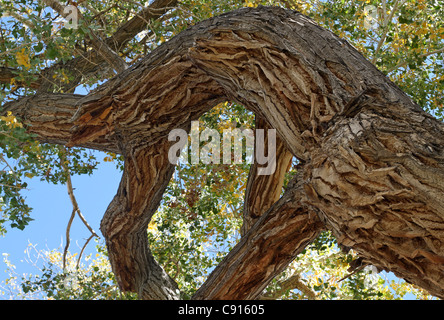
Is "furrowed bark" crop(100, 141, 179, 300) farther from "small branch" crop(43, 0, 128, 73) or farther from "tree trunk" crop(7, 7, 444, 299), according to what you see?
"small branch" crop(43, 0, 128, 73)

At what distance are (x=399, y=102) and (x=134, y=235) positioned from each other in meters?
3.10

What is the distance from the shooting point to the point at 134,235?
471cm

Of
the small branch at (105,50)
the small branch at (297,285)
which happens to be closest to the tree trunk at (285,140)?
the small branch at (105,50)

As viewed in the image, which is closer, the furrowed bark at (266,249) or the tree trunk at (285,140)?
the tree trunk at (285,140)

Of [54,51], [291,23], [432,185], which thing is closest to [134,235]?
[54,51]

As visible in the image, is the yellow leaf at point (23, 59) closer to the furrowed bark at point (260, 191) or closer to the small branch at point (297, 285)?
the furrowed bark at point (260, 191)

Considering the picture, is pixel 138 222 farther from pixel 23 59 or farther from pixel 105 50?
pixel 105 50

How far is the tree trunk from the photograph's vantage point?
2.07 meters

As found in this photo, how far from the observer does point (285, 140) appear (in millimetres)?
2834

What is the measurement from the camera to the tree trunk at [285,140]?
6.79 feet

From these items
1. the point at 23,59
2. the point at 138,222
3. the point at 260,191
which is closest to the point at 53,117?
the point at 23,59

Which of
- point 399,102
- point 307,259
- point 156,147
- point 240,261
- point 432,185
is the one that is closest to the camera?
point 432,185

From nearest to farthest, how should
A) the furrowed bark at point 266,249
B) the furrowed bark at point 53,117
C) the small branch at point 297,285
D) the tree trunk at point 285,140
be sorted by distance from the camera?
the tree trunk at point 285,140 < the furrowed bark at point 266,249 < the furrowed bark at point 53,117 < the small branch at point 297,285
